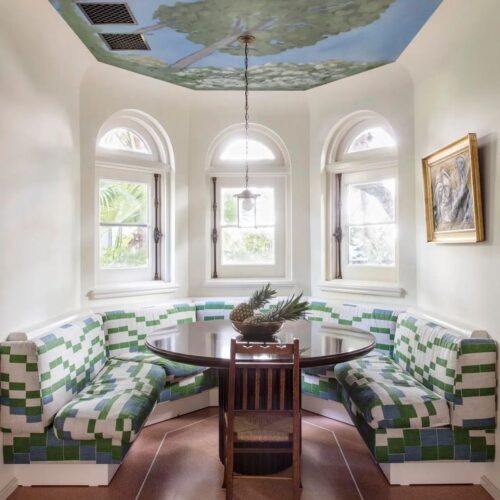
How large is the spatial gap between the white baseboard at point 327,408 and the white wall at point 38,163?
2.01 meters

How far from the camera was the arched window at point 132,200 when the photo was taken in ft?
11.8

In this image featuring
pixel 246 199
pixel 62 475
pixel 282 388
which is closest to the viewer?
pixel 282 388

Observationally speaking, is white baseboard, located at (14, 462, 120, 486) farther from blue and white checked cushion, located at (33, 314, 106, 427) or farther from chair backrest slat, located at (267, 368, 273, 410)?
chair backrest slat, located at (267, 368, 273, 410)

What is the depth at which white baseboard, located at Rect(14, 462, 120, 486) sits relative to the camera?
2.33 metres

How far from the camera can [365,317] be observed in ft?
10.9

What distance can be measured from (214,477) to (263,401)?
78cm

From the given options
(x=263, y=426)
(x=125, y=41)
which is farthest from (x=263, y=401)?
(x=125, y=41)

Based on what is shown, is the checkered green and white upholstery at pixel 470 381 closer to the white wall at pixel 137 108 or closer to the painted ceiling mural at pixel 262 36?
the painted ceiling mural at pixel 262 36

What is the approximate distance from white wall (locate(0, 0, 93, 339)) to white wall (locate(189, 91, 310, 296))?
41.0 inches

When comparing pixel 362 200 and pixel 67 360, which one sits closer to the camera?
pixel 67 360

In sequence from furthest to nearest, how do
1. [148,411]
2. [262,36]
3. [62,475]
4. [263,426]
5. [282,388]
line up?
[262,36] < [148,411] < [62,475] < [263,426] < [282,388]

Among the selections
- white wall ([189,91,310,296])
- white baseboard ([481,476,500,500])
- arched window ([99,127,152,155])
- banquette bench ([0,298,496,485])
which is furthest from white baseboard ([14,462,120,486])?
arched window ([99,127,152,155])

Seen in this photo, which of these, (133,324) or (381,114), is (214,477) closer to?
(133,324)

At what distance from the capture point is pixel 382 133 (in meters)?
3.68
